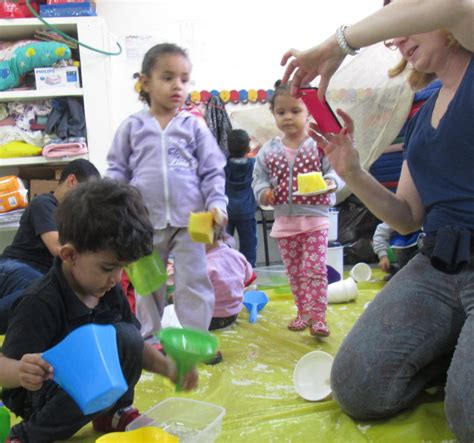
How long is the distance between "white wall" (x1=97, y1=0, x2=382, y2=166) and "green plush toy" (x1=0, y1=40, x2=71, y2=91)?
49 centimetres

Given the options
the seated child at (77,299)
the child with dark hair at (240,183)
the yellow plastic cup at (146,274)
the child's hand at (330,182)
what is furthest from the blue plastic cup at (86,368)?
the child with dark hair at (240,183)

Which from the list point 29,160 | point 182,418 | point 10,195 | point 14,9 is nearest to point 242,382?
point 182,418

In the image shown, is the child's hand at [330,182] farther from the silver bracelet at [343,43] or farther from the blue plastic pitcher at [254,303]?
the silver bracelet at [343,43]

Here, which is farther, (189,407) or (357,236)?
(357,236)

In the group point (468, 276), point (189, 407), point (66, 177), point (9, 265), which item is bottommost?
point (189, 407)

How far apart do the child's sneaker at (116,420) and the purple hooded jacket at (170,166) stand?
1.88 feet

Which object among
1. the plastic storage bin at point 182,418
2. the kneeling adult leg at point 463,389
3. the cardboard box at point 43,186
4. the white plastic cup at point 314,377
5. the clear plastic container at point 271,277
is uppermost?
the cardboard box at point 43,186

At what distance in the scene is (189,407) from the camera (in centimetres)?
102

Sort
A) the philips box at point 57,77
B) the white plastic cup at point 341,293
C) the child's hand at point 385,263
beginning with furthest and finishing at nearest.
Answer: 1. the philips box at point 57,77
2. the child's hand at point 385,263
3. the white plastic cup at point 341,293

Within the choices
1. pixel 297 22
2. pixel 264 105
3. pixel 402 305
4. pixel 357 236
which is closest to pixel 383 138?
pixel 357 236

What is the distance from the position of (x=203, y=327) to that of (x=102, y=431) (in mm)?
472

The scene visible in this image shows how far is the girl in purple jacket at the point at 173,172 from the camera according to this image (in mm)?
1441

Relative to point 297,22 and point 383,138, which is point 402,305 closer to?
point 383,138

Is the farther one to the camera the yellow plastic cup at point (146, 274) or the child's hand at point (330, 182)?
the child's hand at point (330, 182)
